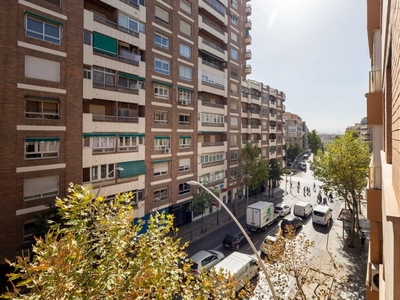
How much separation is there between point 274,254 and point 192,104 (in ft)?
61.8

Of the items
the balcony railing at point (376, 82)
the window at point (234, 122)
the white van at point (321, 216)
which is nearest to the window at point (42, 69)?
the balcony railing at point (376, 82)

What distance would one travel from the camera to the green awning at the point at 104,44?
16734 mm

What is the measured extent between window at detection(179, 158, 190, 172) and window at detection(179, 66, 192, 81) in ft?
28.2

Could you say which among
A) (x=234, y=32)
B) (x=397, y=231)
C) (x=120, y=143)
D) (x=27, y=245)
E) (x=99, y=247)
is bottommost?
(x=27, y=245)

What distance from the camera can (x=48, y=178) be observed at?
575 inches

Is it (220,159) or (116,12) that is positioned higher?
(116,12)

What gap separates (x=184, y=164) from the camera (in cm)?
2428

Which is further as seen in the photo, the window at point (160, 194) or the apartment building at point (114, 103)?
the window at point (160, 194)

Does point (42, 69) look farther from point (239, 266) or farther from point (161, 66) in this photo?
point (239, 266)

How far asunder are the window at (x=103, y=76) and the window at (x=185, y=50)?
28.1 feet

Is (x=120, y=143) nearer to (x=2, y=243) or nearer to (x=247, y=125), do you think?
(x=2, y=243)

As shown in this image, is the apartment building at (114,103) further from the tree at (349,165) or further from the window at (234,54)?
the tree at (349,165)

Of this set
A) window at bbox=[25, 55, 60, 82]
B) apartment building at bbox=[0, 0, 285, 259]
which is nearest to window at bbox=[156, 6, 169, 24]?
apartment building at bbox=[0, 0, 285, 259]

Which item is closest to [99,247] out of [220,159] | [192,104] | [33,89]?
[33,89]
